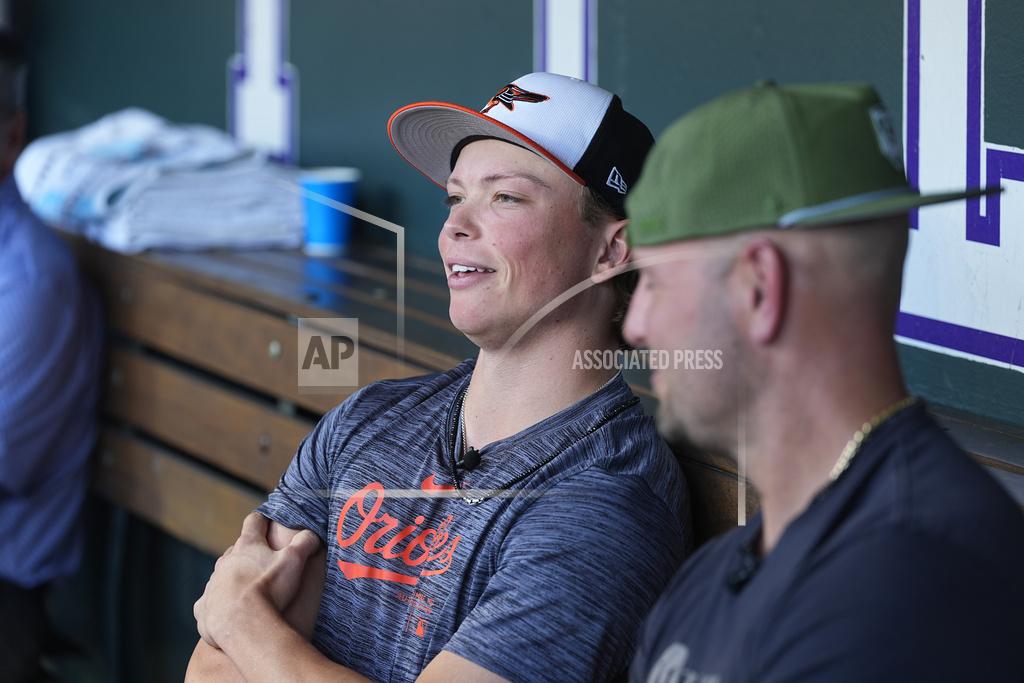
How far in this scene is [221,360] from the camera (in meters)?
2.54

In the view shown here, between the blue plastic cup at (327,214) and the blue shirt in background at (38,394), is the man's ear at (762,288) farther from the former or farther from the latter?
the blue plastic cup at (327,214)

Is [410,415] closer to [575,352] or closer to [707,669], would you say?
[575,352]

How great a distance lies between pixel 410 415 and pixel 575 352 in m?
0.22

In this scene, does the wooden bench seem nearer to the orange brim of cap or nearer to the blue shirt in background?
the blue shirt in background

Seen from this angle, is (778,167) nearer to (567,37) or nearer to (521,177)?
(521,177)

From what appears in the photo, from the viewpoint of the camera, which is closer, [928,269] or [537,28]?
[928,269]

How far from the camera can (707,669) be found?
85 cm

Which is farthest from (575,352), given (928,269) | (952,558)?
(952,558)

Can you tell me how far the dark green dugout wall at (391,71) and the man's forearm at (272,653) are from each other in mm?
885

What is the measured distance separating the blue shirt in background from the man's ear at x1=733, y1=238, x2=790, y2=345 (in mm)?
1993

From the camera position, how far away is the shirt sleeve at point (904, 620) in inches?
28.5

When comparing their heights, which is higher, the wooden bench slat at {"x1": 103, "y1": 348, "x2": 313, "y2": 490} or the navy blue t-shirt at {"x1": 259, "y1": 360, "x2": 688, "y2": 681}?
the navy blue t-shirt at {"x1": 259, "y1": 360, "x2": 688, "y2": 681}

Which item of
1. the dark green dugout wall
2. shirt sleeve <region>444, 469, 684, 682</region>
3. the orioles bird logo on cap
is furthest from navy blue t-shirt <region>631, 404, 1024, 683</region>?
the dark green dugout wall

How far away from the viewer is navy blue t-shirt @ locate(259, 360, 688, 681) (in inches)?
47.7
